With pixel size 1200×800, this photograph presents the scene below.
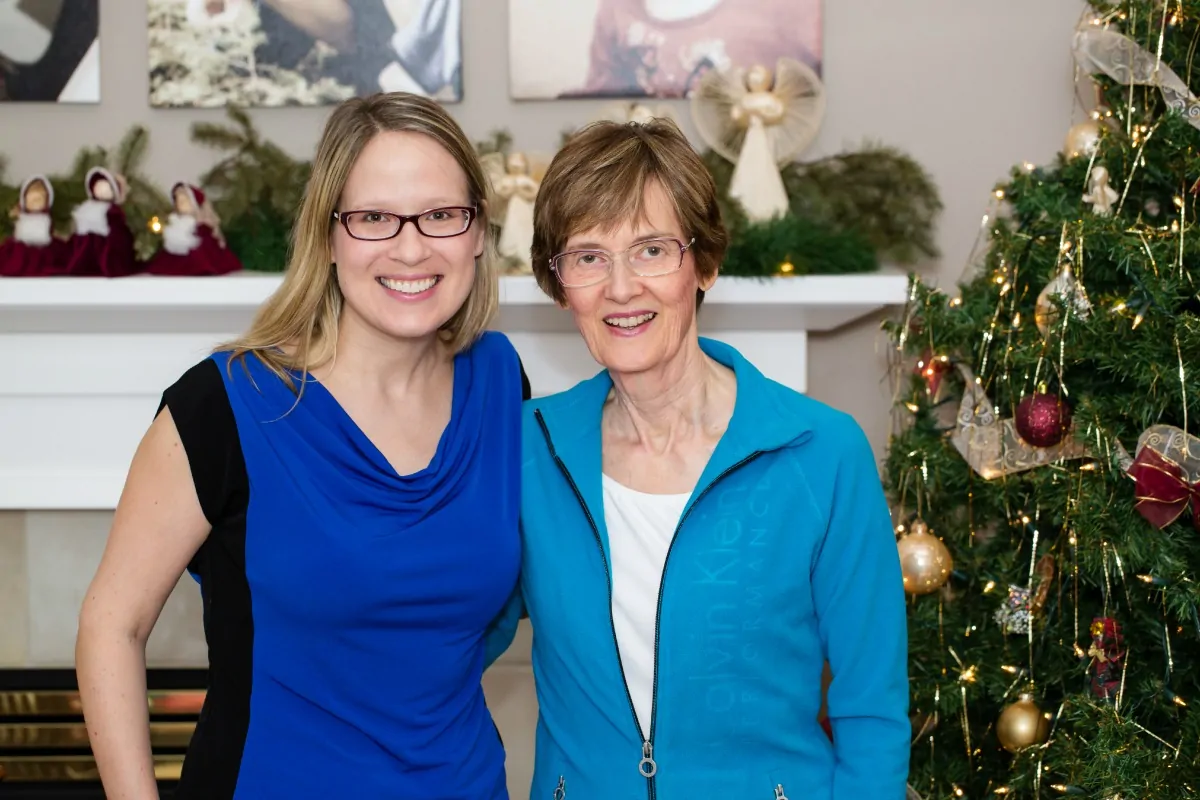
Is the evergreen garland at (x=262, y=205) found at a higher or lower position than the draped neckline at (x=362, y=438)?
higher

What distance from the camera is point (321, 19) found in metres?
2.60

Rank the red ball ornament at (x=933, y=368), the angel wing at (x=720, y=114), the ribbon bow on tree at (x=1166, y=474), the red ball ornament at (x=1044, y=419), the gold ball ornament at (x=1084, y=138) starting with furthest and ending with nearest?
the angel wing at (x=720, y=114), the red ball ornament at (x=933, y=368), the gold ball ornament at (x=1084, y=138), the red ball ornament at (x=1044, y=419), the ribbon bow on tree at (x=1166, y=474)

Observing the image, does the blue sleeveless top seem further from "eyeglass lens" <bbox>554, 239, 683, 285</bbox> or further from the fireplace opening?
the fireplace opening

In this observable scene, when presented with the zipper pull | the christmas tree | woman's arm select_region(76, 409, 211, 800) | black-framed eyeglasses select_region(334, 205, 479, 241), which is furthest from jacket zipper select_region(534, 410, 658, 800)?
the christmas tree

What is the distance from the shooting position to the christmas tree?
1.94 meters

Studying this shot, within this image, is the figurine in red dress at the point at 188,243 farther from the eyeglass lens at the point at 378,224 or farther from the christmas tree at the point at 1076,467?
the christmas tree at the point at 1076,467

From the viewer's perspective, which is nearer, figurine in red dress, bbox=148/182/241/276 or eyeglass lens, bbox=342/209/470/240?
eyeglass lens, bbox=342/209/470/240

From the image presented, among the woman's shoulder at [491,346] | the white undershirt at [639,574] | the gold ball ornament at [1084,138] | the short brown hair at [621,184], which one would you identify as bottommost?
the white undershirt at [639,574]

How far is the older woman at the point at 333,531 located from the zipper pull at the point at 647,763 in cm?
25

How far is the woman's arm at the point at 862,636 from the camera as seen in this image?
1.49 meters

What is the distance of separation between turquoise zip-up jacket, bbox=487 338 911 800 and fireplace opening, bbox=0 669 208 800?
58.5 inches

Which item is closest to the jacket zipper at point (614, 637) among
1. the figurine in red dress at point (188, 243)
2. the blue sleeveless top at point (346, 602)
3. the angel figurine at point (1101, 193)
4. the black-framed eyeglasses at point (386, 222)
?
the blue sleeveless top at point (346, 602)

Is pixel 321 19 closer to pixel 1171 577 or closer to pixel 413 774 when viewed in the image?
pixel 413 774

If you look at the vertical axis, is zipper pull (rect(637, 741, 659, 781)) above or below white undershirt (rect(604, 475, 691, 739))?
below
